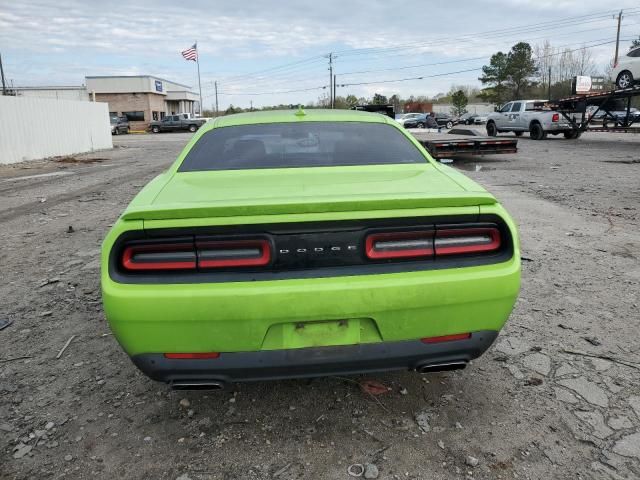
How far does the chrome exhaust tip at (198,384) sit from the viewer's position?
2.16 meters

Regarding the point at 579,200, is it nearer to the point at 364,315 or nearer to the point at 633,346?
the point at 633,346

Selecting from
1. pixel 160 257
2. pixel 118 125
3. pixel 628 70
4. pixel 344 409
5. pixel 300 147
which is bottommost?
pixel 344 409

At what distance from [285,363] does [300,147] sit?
162 cm

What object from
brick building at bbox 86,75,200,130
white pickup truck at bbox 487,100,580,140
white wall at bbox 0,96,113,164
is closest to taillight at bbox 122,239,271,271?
white wall at bbox 0,96,113,164

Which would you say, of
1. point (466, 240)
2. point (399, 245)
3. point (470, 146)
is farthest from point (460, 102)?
point (399, 245)

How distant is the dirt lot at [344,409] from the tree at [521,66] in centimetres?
7482

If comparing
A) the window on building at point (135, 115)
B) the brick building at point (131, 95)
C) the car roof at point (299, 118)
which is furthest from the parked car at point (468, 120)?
the car roof at point (299, 118)

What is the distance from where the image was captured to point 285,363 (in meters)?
2.11

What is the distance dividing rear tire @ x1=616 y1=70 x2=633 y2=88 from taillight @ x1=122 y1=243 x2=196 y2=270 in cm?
2078

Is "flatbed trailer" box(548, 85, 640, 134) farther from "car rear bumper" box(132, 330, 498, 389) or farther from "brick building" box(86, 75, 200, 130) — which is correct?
"brick building" box(86, 75, 200, 130)

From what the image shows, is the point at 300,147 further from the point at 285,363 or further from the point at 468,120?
the point at 468,120

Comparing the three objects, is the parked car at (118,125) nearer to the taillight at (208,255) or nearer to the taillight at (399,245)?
the taillight at (208,255)

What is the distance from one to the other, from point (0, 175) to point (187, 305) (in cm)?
1468

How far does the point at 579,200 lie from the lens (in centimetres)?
817
